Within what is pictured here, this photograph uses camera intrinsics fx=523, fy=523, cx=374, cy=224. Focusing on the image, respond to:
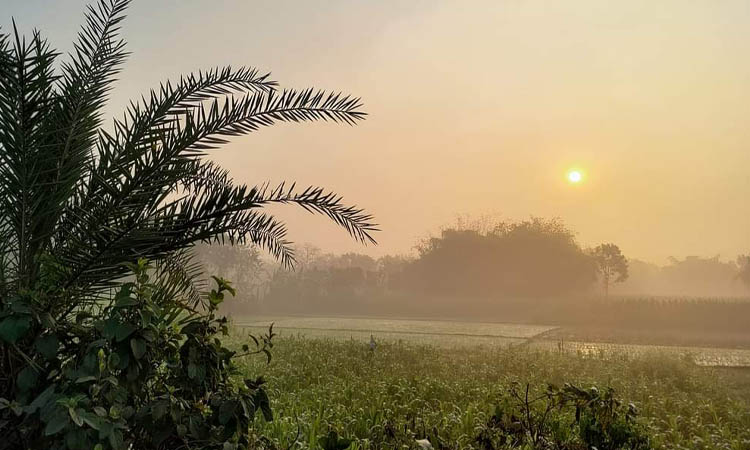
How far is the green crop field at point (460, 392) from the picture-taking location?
352 cm

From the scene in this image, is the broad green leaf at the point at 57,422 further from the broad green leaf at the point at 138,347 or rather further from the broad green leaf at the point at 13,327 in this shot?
the broad green leaf at the point at 13,327

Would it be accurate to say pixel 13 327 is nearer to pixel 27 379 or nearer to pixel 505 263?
pixel 27 379

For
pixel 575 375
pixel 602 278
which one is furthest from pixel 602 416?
pixel 602 278

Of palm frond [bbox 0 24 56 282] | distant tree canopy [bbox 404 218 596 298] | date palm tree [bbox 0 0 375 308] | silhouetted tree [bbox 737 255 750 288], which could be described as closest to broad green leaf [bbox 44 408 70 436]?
date palm tree [bbox 0 0 375 308]

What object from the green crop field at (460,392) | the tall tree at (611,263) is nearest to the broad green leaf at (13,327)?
the green crop field at (460,392)

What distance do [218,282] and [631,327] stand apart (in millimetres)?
15248

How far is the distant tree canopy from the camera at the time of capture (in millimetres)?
22672

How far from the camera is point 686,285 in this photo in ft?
105

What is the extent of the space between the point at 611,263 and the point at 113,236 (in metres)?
21.6

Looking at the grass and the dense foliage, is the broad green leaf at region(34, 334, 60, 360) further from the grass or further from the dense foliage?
the grass

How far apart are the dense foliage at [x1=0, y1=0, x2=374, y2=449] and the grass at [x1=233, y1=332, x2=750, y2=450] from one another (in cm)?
71

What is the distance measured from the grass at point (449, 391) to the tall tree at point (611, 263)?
13.0 m

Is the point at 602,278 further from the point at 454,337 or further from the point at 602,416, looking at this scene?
the point at 602,416

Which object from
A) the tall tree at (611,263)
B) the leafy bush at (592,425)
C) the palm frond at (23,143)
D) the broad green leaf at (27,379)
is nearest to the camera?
the broad green leaf at (27,379)
